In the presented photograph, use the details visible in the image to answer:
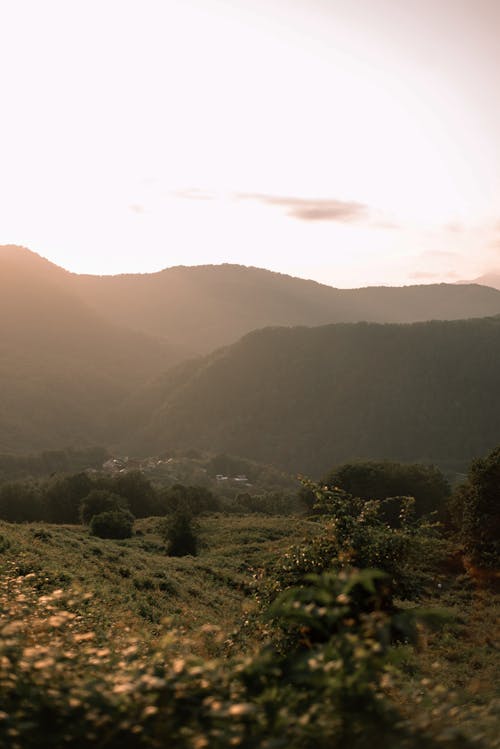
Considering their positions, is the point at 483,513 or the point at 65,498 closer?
the point at 483,513

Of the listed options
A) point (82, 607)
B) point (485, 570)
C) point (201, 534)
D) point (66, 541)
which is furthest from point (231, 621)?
point (201, 534)

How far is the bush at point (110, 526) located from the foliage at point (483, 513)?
26044mm

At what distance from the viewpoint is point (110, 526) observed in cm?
5028

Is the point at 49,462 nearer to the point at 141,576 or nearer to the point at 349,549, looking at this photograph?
the point at 141,576

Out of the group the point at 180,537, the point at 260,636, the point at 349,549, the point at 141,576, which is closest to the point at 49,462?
the point at 180,537

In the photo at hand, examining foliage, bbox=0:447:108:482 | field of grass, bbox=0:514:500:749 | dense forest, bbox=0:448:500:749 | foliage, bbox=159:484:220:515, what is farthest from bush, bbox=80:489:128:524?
foliage, bbox=0:447:108:482

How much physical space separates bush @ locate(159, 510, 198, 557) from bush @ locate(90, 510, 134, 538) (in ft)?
14.5

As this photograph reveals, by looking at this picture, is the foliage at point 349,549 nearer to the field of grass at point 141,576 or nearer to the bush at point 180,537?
the field of grass at point 141,576

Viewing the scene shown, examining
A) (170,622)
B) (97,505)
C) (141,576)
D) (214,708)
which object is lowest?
(97,505)

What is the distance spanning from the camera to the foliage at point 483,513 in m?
37.5

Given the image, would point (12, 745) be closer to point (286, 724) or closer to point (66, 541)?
point (286, 724)

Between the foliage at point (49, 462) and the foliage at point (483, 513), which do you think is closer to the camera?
the foliage at point (483, 513)

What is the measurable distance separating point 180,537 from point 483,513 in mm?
21343

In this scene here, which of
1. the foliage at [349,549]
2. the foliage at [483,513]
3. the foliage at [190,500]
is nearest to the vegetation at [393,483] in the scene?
the foliage at [190,500]
